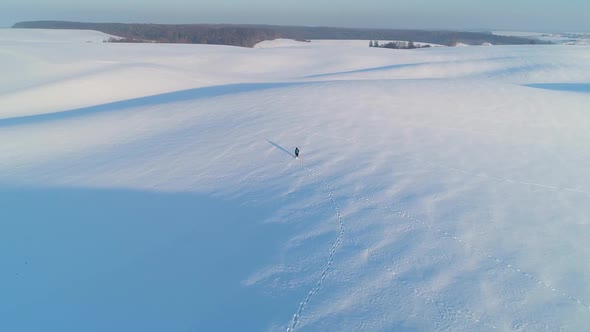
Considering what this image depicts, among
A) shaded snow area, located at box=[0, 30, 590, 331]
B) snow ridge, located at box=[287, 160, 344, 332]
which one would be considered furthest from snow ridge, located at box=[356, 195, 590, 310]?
snow ridge, located at box=[287, 160, 344, 332]

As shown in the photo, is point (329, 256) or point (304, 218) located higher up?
point (304, 218)

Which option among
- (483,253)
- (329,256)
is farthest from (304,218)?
(483,253)

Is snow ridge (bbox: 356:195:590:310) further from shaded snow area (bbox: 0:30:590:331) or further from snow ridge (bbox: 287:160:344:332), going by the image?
snow ridge (bbox: 287:160:344:332)

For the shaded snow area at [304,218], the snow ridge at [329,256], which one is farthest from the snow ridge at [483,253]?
the snow ridge at [329,256]

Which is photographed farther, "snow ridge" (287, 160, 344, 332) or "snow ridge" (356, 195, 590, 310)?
"snow ridge" (356, 195, 590, 310)

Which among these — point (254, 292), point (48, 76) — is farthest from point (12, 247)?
point (48, 76)

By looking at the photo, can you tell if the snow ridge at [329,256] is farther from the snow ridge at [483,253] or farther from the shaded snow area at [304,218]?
the snow ridge at [483,253]

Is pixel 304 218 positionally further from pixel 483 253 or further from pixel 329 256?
pixel 483 253

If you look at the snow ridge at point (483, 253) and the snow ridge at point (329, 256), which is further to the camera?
the snow ridge at point (483, 253)
